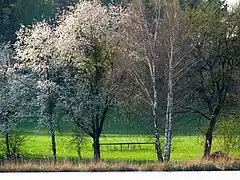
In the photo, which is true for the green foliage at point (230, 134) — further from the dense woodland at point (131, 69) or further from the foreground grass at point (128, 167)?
the foreground grass at point (128, 167)

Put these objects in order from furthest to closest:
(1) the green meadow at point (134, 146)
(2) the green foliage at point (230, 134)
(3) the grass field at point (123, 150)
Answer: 1. (3) the grass field at point (123, 150)
2. (1) the green meadow at point (134, 146)
3. (2) the green foliage at point (230, 134)

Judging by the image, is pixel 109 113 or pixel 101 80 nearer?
pixel 101 80

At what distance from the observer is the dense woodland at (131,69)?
95.8 feet

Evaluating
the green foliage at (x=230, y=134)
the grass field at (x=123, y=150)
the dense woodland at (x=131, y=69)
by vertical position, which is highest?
the dense woodland at (x=131, y=69)

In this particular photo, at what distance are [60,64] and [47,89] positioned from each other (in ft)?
5.44

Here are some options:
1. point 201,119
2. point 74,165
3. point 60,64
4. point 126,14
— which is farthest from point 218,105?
point 74,165

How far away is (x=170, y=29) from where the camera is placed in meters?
28.9

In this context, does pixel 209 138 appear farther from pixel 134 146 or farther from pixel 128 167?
pixel 128 167

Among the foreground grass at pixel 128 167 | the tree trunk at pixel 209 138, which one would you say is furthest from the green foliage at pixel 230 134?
the foreground grass at pixel 128 167

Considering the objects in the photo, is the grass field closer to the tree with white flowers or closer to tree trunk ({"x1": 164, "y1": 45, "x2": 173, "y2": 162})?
the tree with white flowers

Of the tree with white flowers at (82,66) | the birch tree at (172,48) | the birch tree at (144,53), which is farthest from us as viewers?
the tree with white flowers at (82,66)

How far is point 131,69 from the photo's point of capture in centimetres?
2964

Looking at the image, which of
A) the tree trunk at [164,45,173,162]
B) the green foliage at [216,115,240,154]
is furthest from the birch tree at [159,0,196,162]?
the green foliage at [216,115,240,154]
